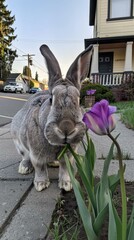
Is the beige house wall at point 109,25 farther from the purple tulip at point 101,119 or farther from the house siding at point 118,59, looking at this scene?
the purple tulip at point 101,119

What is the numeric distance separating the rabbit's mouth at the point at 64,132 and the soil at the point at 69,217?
A: 1.57ft

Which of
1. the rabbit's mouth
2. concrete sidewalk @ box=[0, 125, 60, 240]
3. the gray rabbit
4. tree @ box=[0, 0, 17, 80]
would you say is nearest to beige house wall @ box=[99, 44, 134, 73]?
concrete sidewalk @ box=[0, 125, 60, 240]

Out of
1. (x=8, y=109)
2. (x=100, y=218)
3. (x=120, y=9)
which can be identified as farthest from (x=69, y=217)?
(x=120, y=9)

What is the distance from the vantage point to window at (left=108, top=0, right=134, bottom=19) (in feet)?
45.1

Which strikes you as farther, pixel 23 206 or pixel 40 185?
pixel 40 185

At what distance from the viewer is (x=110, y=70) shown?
14.8m

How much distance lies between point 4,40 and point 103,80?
33.5 metres

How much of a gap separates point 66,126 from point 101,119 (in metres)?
0.44

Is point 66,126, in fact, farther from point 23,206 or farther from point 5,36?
point 5,36

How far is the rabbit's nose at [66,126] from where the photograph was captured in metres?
1.23

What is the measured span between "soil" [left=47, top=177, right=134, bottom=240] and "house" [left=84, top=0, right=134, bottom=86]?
11921 millimetres

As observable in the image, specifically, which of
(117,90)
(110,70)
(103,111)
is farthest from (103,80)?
(103,111)

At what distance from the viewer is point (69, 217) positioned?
1506 millimetres

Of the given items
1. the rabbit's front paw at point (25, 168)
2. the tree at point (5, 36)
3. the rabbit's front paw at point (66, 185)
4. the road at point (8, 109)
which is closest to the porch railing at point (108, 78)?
the road at point (8, 109)
